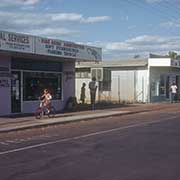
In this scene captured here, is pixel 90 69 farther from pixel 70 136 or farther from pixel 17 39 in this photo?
pixel 70 136

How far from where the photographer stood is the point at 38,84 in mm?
28797

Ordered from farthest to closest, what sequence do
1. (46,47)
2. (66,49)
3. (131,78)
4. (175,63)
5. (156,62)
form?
(175,63), (131,78), (156,62), (66,49), (46,47)

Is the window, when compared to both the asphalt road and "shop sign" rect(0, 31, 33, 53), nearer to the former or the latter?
"shop sign" rect(0, 31, 33, 53)

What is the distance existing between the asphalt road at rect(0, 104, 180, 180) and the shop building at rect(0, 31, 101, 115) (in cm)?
680

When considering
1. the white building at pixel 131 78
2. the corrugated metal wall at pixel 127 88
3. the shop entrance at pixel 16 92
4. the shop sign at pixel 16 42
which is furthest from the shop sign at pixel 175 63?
the shop sign at pixel 16 42

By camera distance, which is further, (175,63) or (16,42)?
(175,63)

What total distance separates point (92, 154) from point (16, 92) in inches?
592

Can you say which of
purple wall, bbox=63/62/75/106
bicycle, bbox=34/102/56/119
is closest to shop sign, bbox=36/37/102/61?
purple wall, bbox=63/62/75/106

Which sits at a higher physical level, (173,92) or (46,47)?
(46,47)

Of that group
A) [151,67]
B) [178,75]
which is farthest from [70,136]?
[178,75]

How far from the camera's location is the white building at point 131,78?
4225cm

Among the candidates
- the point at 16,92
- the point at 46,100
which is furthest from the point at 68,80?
the point at 46,100

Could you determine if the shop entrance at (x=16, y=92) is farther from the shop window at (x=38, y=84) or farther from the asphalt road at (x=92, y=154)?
the asphalt road at (x=92, y=154)

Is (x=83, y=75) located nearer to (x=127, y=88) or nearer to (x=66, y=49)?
(x=127, y=88)
